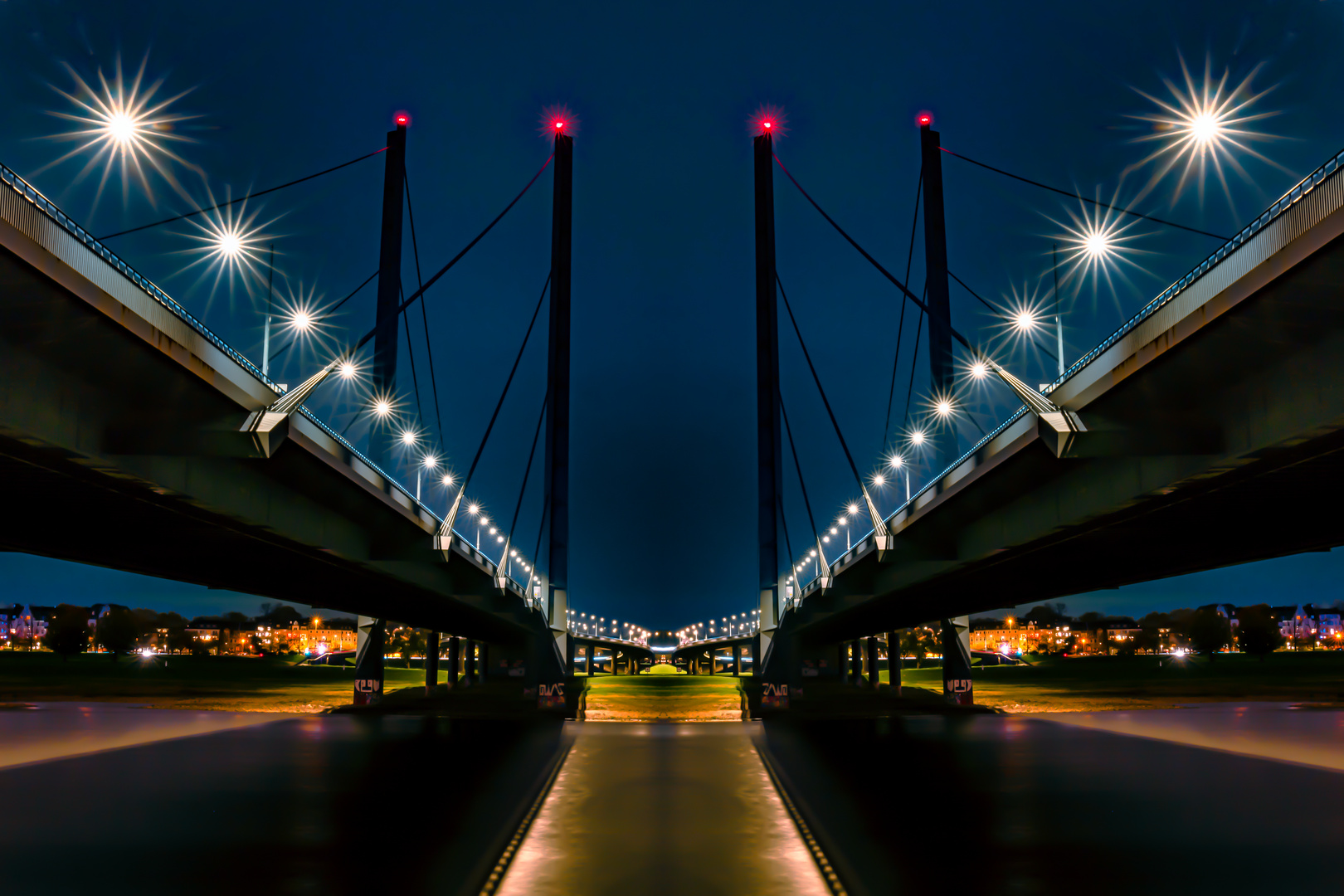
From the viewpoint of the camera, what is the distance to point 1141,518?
86.2 feet

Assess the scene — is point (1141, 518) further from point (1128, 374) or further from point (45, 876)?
point (45, 876)

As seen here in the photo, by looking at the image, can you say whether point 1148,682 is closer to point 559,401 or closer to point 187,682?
point 559,401

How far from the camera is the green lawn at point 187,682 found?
7162 cm

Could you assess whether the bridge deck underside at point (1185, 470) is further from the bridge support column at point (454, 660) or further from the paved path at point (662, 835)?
the bridge support column at point (454, 660)

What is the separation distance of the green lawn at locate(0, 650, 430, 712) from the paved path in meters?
40.1

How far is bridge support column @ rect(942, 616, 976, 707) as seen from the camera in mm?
64250

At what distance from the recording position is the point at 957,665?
64938mm

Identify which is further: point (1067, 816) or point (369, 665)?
point (369, 665)

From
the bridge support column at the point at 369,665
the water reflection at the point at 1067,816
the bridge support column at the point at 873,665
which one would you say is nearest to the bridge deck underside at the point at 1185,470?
the water reflection at the point at 1067,816

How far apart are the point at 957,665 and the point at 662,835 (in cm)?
4956

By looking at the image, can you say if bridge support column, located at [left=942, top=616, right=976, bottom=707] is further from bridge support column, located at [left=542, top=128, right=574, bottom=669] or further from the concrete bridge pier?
the concrete bridge pier

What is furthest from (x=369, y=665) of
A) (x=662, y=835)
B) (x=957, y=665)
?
(x=662, y=835)

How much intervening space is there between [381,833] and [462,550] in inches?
923

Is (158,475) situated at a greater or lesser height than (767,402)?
lesser
